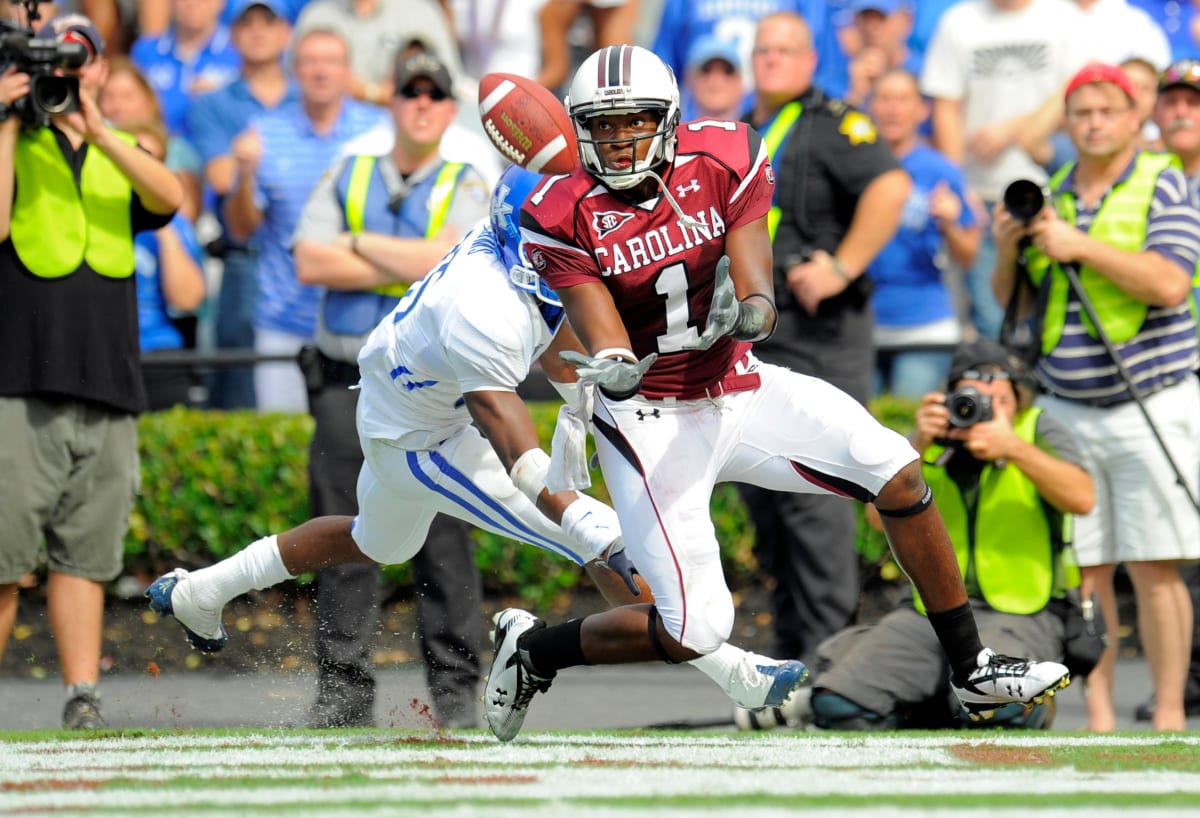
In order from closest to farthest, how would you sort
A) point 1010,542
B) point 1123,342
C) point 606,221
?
point 606,221, point 1010,542, point 1123,342

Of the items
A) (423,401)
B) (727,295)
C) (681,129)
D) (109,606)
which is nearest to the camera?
(727,295)

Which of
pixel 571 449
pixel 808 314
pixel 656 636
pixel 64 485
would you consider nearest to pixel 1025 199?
pixel 808 314

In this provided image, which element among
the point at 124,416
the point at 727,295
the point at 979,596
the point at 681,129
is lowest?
the point at 979,596

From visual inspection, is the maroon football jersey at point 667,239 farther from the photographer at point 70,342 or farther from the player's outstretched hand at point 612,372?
the photographer at point 70,342

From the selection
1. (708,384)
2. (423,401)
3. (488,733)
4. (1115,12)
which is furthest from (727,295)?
(1115,12)

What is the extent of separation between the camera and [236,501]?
9.72 meters

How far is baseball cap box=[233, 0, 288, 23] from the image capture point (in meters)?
11.1

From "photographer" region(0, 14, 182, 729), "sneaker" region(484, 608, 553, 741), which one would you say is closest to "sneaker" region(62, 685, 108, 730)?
"photographer" region(0, 14, 182, 729)

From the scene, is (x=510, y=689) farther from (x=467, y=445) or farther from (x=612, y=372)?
(x=612, y=372)

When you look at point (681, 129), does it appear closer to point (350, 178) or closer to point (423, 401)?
point (423, 401)

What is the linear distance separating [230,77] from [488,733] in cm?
620

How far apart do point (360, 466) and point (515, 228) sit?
7.10ft

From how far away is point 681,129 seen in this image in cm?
581

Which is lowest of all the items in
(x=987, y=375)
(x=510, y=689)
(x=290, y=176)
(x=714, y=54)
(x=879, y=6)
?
(x=510, y=689)
